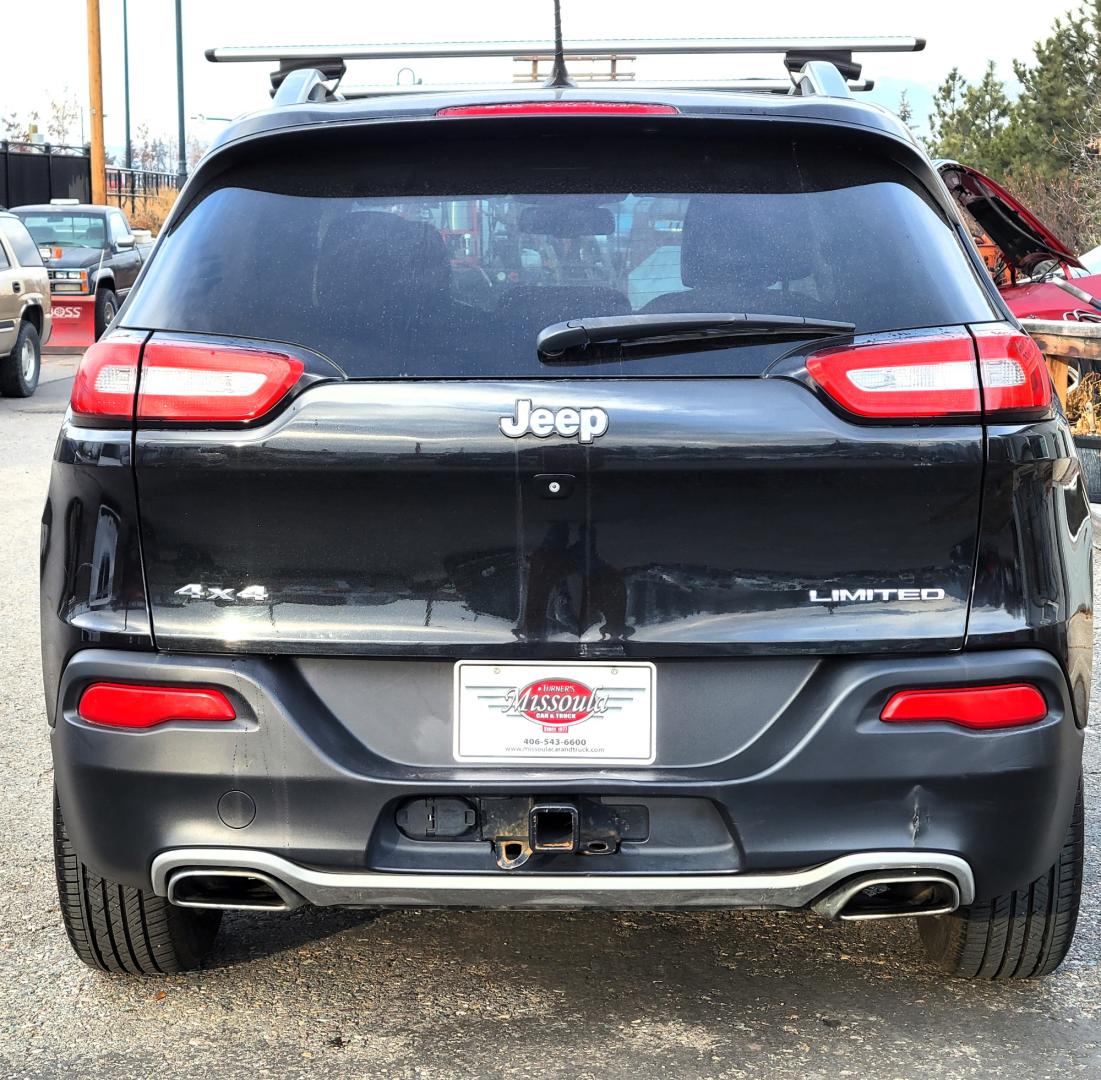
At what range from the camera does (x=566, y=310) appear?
110 inches

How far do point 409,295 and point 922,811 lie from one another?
127 cm

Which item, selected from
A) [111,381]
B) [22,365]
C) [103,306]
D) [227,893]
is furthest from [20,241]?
[227,893]

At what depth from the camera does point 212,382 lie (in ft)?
9.13

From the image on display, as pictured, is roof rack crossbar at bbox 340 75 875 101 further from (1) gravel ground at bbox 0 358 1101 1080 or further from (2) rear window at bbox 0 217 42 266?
(2) rear window at bbox 0 217 42 266

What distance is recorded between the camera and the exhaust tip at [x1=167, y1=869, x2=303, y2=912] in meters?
2.91

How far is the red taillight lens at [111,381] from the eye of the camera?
2830 mm

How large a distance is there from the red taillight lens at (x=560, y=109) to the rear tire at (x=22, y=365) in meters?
14.3

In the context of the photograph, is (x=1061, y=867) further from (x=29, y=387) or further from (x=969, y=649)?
(x=29, y=387)

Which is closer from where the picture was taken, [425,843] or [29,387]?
[425,843]

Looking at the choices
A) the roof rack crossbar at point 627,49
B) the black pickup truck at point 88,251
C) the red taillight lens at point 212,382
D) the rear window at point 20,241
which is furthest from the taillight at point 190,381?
the black pickup truck at point 88,251

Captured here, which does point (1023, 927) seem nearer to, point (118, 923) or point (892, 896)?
point (892, 896)

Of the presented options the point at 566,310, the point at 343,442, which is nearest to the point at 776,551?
the point at 566,310

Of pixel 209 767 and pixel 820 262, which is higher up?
pixel 820 262

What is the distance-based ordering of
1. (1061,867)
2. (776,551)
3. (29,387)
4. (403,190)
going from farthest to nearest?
(29,387) → (1061,867) → (403,190) → (776,551)
